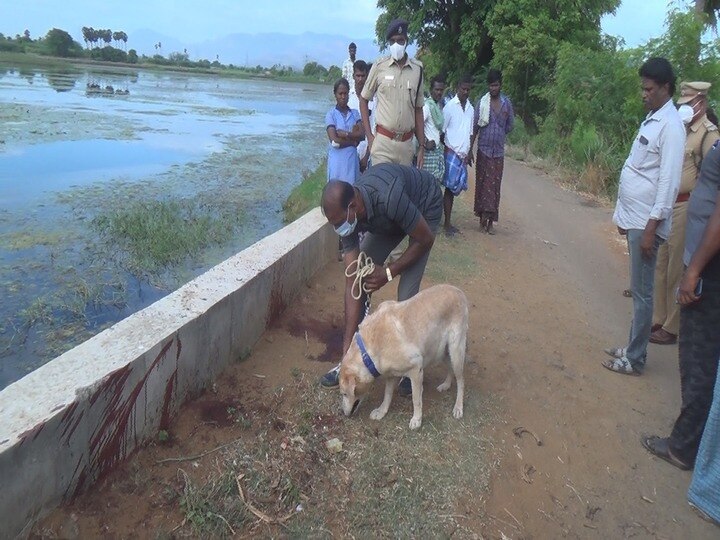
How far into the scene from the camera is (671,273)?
16.4 ft

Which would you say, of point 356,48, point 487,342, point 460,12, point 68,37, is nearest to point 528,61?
point 460,12

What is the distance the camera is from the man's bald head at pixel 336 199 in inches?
121

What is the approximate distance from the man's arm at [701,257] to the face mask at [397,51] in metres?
3.23

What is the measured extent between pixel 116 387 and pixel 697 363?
10.1 ft

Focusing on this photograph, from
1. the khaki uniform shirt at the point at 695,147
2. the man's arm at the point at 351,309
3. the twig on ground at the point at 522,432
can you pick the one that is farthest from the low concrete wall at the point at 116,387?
the khaki uniform shirt at the point at 695,147

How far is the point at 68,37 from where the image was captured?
58.9 meters

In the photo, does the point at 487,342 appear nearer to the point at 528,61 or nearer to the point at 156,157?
the point at 156,157

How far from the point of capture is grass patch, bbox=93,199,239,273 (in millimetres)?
7172

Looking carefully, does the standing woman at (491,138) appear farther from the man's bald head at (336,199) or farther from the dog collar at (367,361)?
the dog collar at (367,361)

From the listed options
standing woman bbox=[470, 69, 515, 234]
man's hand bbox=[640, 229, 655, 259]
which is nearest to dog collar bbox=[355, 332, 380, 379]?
man's hand bbox=[640, 229, 655, 259]

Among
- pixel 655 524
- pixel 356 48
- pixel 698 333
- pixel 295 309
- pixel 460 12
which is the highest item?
pixel 460 12

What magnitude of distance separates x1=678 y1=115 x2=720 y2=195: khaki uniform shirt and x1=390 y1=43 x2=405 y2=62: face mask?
261cm

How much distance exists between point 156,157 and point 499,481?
39.7ft

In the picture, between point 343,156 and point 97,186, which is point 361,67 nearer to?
point 343,156
